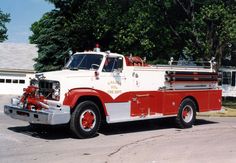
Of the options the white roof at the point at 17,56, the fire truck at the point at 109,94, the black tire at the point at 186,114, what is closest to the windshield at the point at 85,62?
the fire truck at the point at 109,94

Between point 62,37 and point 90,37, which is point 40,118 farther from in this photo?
point 62,37

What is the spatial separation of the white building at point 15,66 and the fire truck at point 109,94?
27.0m

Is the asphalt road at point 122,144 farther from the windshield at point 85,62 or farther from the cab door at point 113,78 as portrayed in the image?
the windshield at point 85,62

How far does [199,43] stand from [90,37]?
429 inches

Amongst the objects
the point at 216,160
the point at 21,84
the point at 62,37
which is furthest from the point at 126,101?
the point at 21,84

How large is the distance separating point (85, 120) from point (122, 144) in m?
1.33

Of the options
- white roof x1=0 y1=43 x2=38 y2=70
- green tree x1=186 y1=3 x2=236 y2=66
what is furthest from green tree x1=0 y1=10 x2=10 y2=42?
green tree x1=186 y1=3 x2=236 y2=66

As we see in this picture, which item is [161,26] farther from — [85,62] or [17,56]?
[17,56]

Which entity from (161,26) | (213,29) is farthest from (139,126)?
(161,26)

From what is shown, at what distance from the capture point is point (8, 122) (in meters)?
16.1

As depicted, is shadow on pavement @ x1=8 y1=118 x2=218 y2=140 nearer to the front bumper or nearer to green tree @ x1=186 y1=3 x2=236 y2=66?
the front bumper

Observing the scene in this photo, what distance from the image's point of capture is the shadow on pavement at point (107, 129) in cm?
1330

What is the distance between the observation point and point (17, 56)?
4806cm

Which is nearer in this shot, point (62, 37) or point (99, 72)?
point (99, 72)
